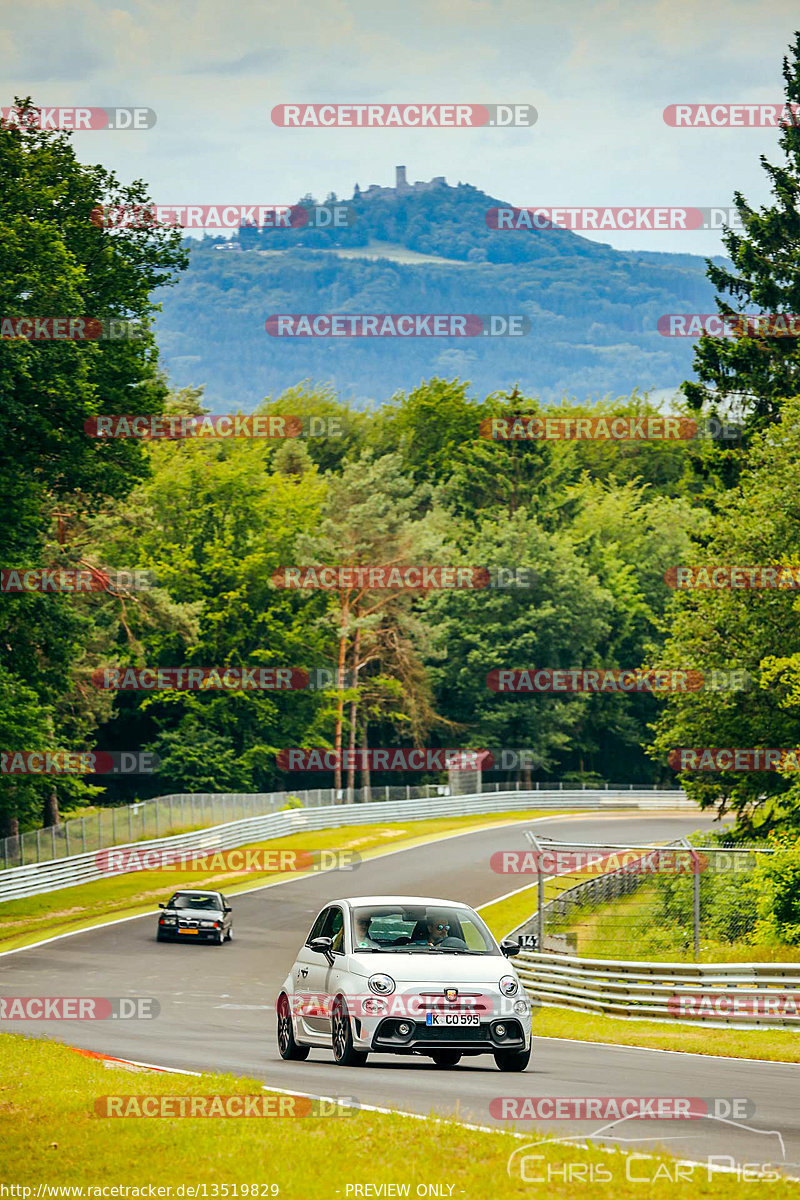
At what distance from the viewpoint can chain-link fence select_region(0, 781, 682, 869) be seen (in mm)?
46562

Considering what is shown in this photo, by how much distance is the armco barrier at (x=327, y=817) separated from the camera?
4706 centimetres

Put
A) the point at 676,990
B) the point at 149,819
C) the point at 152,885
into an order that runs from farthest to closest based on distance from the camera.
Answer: the point at 149,819 → the point at 152,885 → the point at 676,990

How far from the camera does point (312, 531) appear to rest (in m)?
85.3

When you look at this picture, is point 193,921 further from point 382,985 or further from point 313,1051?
point 382,985

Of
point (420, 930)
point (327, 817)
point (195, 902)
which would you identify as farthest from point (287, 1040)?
point (327, 817)

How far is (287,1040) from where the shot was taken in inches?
622

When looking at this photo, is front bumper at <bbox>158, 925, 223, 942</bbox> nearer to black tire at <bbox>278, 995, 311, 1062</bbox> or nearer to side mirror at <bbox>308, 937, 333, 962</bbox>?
black tire at <bbox>278, 995, 311, 1062</bbox>

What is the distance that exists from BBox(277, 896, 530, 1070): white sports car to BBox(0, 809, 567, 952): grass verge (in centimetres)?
2415

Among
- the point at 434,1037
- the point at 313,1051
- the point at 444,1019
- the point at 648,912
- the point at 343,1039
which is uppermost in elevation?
the point at 444,1019

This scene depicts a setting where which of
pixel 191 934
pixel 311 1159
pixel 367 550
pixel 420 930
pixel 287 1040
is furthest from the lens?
pixel 367 550

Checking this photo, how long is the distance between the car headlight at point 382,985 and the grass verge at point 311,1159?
101 inches

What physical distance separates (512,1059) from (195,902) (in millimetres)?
26149

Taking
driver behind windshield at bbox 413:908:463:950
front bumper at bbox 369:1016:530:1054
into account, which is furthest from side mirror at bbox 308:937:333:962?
front bumper at bbox 369:1016:530:1054

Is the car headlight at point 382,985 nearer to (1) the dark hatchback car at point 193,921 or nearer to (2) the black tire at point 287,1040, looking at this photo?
(2) the black tire at point 287,1040
